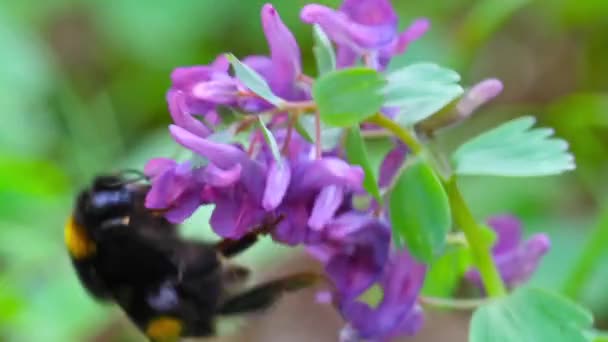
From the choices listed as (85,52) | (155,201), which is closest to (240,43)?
(85,52)

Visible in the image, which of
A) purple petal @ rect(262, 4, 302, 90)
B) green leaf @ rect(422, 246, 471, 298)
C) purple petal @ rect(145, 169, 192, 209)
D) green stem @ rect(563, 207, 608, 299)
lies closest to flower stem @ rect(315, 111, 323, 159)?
purple petal @ rect(262, 4, 302, 90)

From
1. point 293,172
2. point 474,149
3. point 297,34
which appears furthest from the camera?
point 297,34

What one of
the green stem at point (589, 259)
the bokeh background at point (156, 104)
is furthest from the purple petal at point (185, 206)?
the bokeh background at point (156, 104)

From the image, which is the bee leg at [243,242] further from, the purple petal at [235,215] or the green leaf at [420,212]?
the green leaf at [420,212]

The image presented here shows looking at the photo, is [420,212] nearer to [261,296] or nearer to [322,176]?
[322,176]

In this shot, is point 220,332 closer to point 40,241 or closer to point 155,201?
point 155,201

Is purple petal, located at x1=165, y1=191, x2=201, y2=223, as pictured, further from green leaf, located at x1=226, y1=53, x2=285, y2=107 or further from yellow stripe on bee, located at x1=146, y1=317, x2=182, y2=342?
yellow stripe on bee, located at x1=146, y1=317, x2=182, y2=342
